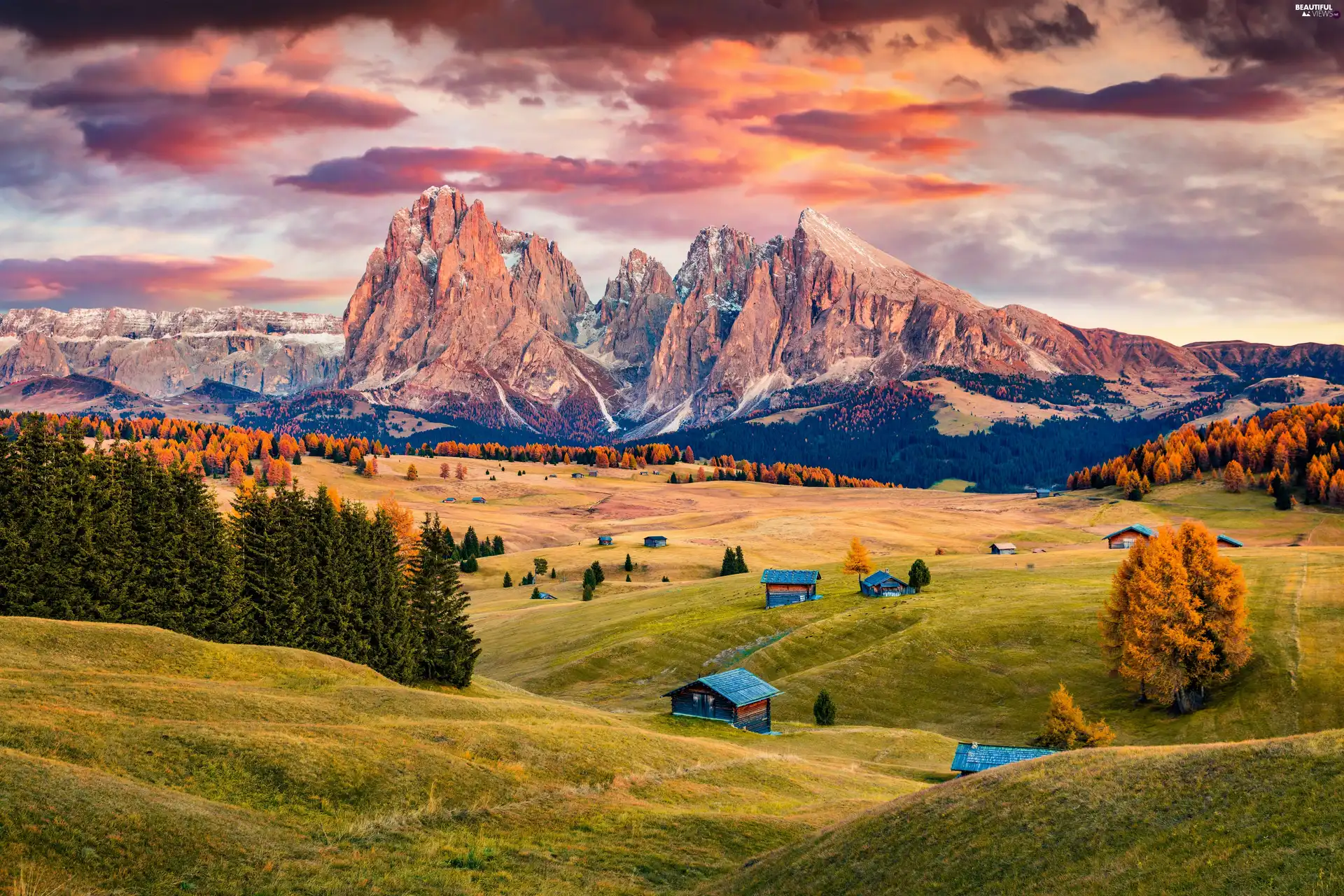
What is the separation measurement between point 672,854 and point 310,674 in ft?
89.5

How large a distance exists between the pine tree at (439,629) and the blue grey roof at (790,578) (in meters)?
48.2

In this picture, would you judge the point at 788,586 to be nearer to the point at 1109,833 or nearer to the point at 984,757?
the point at 984,757

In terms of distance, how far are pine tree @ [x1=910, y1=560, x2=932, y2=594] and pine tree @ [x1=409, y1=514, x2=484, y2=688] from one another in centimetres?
6030

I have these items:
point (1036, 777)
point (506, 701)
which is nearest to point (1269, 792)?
point (1036, 777)

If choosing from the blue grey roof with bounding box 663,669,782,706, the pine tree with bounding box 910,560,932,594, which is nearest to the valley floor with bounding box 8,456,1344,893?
the blue grey roof with bounding box 663,669,782,706

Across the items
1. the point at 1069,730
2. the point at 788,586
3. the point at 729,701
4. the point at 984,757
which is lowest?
the point at 729,701

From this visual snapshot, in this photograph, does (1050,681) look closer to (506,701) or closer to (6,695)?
(506,701)

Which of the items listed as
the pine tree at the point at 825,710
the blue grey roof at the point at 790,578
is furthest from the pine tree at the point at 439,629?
the blue grey roof at the point at 790,578

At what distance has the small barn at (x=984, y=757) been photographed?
52219 mm

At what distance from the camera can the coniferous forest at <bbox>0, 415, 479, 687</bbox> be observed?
5800 cm

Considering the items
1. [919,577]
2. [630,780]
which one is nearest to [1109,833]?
[630,780]

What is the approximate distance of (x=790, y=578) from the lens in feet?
370

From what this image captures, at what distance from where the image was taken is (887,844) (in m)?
26.2

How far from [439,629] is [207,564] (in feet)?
56.6
